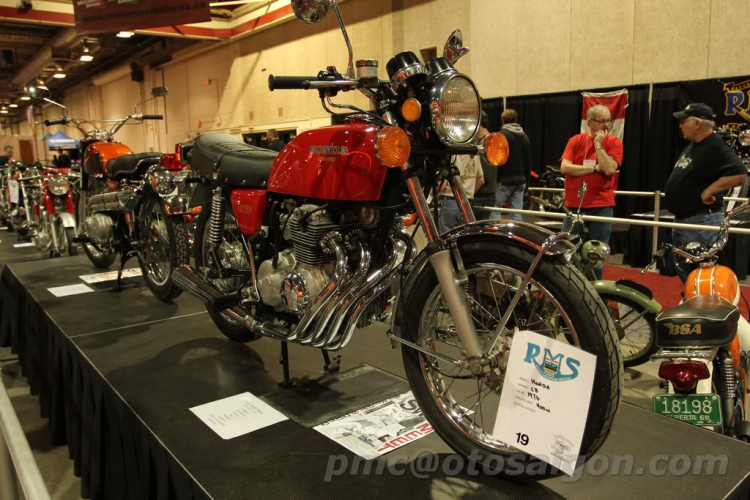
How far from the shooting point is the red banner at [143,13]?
577cm

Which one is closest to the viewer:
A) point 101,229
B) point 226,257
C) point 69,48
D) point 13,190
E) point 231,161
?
point 231,161

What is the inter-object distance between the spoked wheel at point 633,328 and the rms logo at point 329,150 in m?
1.88

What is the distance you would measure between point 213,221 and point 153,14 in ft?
14.1

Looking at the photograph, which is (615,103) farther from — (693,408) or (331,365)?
(331,365)

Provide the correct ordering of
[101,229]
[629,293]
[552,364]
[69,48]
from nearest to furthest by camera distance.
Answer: [552,364] < [629,293] < [101,229] < [69,48]

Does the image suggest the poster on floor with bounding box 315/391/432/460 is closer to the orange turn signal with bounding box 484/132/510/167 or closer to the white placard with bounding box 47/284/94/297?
the orange turn signal with bounding box 484/132/510/167

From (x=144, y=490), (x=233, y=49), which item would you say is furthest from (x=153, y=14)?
(x=233, y=49)

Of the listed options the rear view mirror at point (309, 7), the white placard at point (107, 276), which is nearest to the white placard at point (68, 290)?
the white placard at point (107, 276)

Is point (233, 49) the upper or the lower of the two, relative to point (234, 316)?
upper

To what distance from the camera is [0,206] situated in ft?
26.8

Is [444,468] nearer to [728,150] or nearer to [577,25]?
[728,150]

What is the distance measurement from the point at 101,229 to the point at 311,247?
2.31 meters

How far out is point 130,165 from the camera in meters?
3.68

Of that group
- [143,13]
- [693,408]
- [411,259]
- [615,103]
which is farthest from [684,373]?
[143,13]
